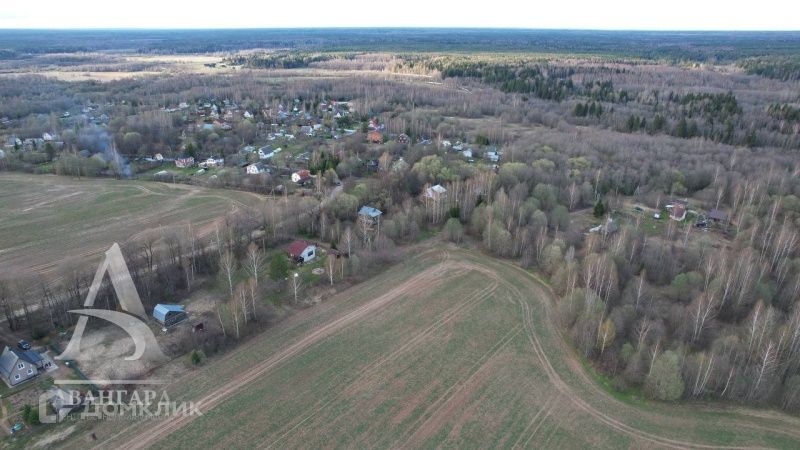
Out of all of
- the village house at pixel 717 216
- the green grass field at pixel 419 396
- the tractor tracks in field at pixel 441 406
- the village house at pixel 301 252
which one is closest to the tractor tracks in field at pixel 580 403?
the green grass field at pixel 419 396

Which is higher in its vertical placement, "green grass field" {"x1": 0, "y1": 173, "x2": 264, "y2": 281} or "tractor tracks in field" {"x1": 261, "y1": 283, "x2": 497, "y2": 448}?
"green grass field" {"x1": 0, "y1": 173, "x2": 264, "y2": 281}

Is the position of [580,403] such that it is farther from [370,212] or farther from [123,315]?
[123,315]

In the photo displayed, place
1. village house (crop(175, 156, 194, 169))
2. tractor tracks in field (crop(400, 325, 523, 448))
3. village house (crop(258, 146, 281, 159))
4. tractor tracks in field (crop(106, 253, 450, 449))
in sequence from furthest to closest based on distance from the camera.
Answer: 1. village house (crop(258, 146, 281, 159))
2. village house (crop(175, 156, 194, 169))
3. tractor tracks in field (crop(400, 325, 523, 448))
4. tractor tracks in field (crop(106, 253, 450, 449))

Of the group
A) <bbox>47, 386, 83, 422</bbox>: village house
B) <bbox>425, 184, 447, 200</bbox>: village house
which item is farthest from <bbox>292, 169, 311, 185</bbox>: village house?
<bbox>47, 386, 83, 422</bbox>: village house

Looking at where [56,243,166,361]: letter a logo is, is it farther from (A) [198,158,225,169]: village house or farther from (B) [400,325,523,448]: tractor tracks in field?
(A) [198,158,225,169]: village house

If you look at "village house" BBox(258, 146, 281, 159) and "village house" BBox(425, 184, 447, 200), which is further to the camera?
"village house" BBox(258, 146, 281, 159)

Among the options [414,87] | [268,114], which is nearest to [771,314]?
[268,114]
